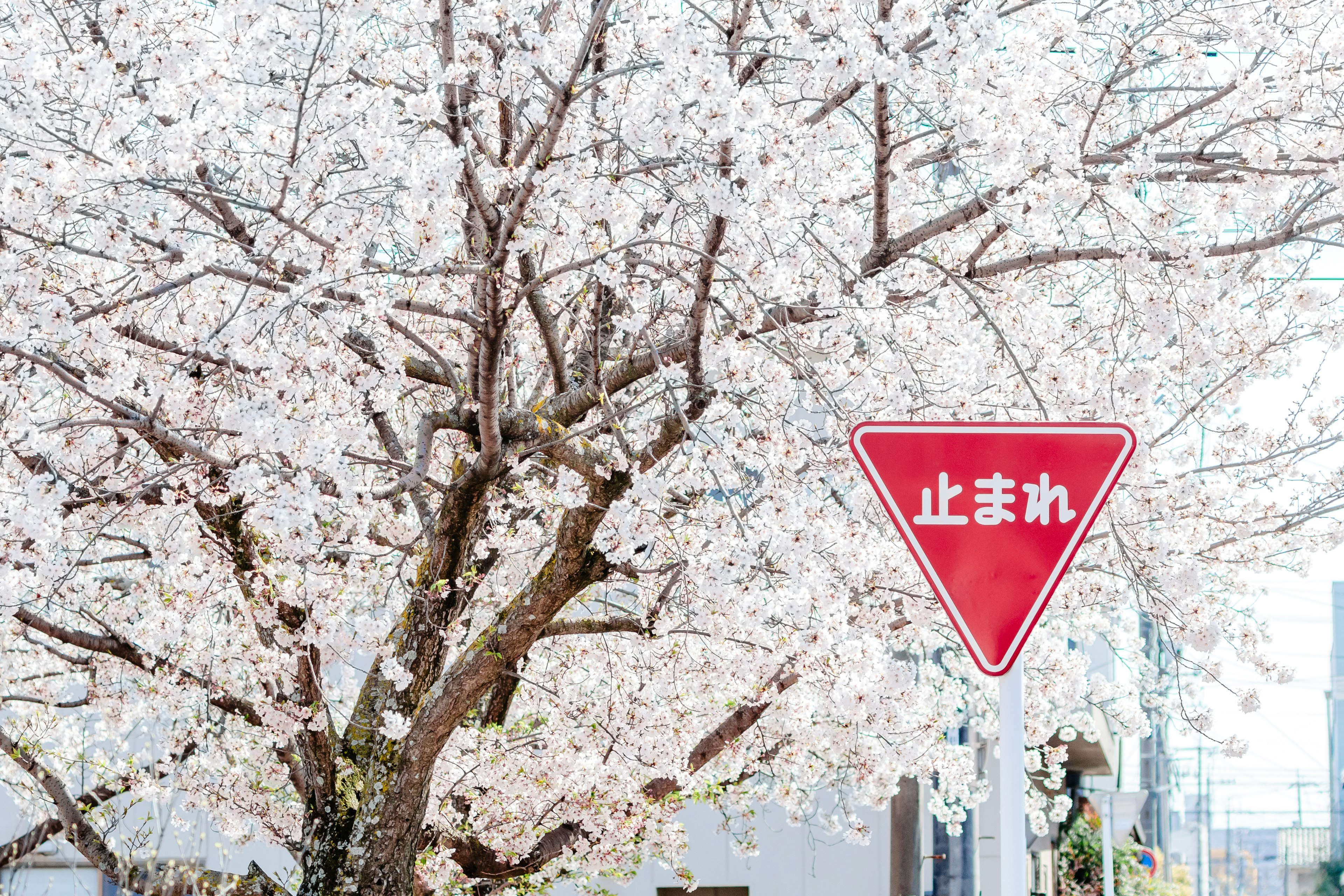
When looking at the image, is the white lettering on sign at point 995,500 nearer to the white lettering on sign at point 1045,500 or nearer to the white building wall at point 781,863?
the white lettering on sign at point 1045,500

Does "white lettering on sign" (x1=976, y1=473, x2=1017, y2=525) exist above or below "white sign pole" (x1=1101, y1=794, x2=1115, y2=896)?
above

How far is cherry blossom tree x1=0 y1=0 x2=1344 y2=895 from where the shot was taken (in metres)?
4.44

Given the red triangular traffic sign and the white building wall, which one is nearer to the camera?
the red triangular traffic sign

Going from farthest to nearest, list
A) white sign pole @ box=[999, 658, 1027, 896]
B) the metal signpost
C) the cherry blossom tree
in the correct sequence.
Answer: the cherry blossom tree
the metal signpost
white sign pole @ box=[999, 658, 1027, 896]

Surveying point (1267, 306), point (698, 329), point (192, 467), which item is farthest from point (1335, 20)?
point (192, 467)

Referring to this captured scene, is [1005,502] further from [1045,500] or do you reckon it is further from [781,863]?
[781,863]

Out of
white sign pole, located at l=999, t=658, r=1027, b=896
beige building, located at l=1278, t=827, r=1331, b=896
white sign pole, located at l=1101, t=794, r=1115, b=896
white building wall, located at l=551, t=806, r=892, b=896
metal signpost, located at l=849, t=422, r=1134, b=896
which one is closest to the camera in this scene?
white sign pole, located at l=999, t=658, r=1027, b=896

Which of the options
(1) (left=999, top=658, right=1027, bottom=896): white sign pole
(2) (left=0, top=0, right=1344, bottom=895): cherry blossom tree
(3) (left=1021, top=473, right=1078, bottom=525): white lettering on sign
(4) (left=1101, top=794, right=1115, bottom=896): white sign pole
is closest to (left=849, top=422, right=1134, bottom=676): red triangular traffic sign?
(3) (left=1021, top=473, right=1078, bottom=525): white lettering on sign

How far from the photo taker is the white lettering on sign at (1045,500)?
8.91ft

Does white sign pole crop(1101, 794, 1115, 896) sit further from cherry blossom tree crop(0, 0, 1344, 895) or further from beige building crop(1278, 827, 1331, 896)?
beige building crop(1278, 827, 1331, 896)

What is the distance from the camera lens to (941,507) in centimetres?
276

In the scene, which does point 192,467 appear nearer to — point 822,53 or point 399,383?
point 399,383

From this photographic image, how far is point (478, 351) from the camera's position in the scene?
5.10m

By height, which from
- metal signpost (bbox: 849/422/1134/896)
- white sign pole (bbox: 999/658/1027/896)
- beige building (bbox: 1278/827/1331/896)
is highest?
metal signpost (bbox: 849/422/1134/896)
